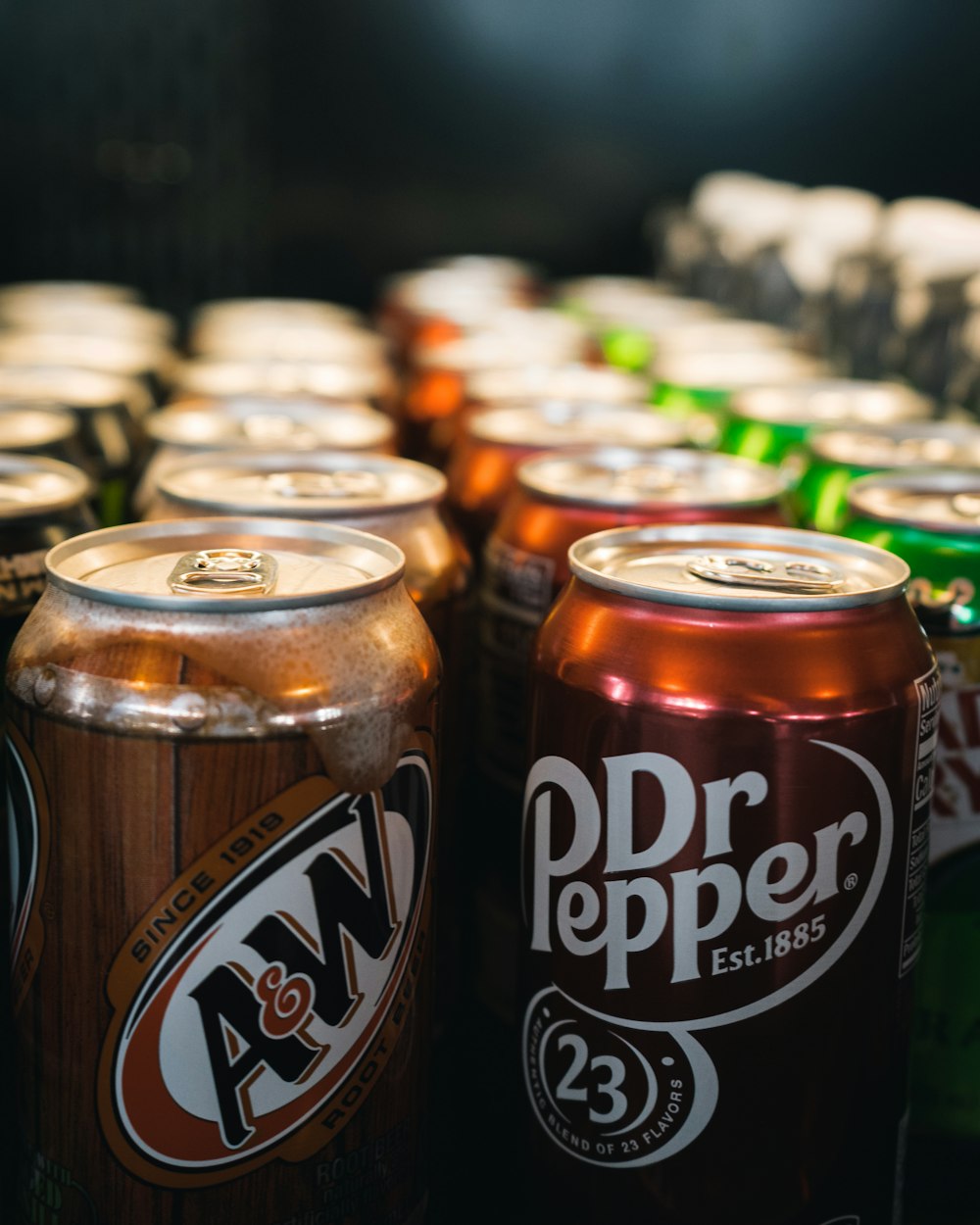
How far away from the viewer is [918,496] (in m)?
1.22

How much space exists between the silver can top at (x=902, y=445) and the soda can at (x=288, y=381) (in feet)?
1.99

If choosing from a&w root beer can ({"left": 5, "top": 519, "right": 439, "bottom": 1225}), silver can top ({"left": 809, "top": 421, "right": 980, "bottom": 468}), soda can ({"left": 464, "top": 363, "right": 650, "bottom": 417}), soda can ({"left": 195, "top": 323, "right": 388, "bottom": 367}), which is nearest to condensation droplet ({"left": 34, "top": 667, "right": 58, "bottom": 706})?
a&w root beer can ({"left": 5, "top": 519, "right": 439, "bottom": 1225})

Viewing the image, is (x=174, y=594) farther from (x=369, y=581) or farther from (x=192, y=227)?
(x=192, y=227)

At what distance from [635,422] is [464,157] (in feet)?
8.29

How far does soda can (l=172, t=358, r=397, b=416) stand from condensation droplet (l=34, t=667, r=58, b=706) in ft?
2.85

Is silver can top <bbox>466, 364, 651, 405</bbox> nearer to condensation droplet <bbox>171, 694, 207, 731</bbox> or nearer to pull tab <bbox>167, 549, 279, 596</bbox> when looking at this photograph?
pull tab <bbox>167, 549, 279, 596</bbox>

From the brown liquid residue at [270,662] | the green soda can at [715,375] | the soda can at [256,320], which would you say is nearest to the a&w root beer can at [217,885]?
the brown liquid residue at [270,662]

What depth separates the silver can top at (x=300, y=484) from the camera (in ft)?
3.60

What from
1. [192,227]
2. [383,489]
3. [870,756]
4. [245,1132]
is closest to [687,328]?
[383,489]

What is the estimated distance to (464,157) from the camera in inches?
153

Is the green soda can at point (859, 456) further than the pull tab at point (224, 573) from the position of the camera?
Yes

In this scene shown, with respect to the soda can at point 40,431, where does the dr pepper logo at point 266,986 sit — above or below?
below

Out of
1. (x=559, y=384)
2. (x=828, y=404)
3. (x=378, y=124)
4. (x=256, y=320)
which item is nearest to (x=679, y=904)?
(x=828, y=404)

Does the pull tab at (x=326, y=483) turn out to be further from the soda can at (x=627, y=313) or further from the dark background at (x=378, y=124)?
the dark background at (x=378, y=124)
